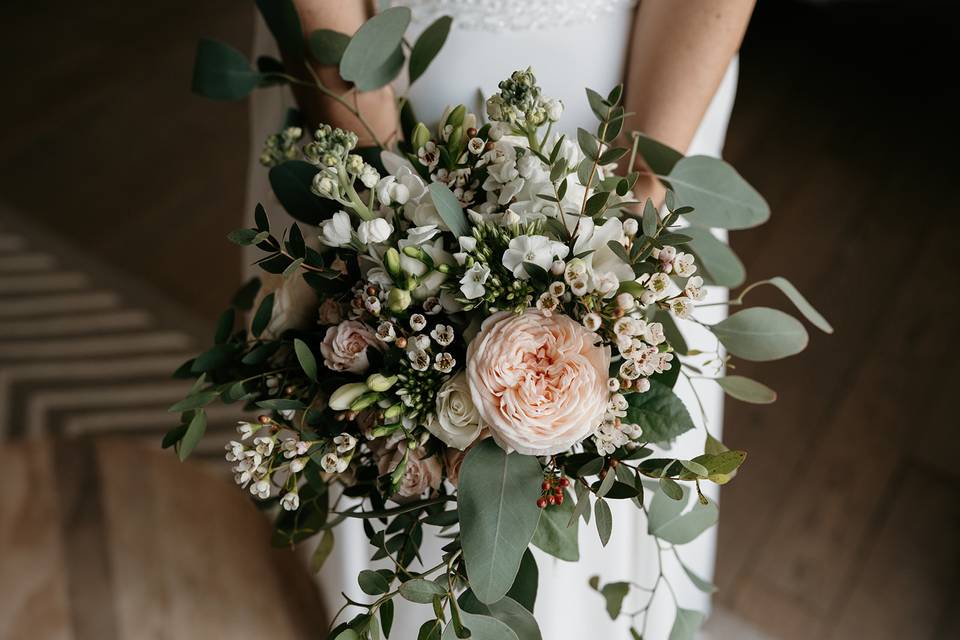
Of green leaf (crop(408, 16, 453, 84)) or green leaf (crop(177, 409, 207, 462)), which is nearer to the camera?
green leaf (crop(177, 409, 207, 462))

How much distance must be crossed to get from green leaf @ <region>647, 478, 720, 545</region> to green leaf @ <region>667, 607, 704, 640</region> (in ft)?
0.22

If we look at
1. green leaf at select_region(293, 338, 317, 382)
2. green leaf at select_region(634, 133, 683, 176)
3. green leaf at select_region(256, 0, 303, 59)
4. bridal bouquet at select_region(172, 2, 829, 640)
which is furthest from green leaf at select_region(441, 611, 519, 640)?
green leaf at select_region(256, 0, 303, 59)

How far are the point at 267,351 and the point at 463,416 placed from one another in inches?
7.6

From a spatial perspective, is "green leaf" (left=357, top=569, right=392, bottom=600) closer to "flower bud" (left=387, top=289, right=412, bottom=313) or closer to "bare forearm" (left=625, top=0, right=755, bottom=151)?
"flower bud" (left=387, top=289, right=412, bottom=313)

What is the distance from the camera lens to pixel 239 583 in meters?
1.67

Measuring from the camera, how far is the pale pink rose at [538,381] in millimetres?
590

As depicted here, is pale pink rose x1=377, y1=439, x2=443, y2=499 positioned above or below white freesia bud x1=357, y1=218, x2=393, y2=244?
below

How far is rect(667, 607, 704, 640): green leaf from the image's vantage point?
A: 79cm

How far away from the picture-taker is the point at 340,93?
927 millimetres

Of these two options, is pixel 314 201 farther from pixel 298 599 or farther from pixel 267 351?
pixel 298 599

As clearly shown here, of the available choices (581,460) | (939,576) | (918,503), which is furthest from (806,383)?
(581,460)

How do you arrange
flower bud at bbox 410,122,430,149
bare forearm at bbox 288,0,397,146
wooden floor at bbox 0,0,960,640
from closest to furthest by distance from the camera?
flower bud at bbox 410,122,430,149, bare forearm at bbox 288,0,397,146, wooden floor at bbox 0,0,960,640

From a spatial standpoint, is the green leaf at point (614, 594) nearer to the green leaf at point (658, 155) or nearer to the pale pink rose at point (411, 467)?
the pale pink rose at point (411, 467)

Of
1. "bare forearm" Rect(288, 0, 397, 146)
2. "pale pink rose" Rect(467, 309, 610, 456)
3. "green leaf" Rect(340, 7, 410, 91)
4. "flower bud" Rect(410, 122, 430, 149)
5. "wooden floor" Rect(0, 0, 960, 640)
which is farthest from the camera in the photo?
"wooden floor" Rect(0, 0, 960, 640)
